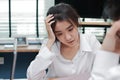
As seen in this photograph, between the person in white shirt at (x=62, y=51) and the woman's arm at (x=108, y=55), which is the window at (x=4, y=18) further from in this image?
the woman's arm at (x=108, y=55)

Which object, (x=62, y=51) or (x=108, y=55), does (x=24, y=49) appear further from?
(x=108, y=55)

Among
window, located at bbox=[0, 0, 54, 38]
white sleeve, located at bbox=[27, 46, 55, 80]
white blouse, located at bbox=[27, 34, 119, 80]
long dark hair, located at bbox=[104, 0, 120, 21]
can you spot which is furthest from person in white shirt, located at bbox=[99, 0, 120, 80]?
window, located at bbox=[0, 0, 54, 38]

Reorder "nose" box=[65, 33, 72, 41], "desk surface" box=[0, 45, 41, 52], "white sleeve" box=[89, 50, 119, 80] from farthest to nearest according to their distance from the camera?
"desk surface" box=[0, 45, 41, 52] < "nose" box=[65, 33, 72, 41] < "white sleeve" box=[89, 50, 119, 80]

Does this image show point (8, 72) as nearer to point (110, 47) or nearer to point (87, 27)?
point (87, 27)

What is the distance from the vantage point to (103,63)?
2.48ft

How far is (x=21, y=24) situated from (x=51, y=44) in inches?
100

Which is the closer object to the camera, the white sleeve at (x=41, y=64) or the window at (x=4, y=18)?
the white sleeve at (x=41, y=64)

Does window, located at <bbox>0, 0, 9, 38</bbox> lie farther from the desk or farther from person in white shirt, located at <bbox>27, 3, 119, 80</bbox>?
person in white shirt, located at <bbox>27, 3, 119, 80</bbox>

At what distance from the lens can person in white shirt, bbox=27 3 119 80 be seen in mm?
1750

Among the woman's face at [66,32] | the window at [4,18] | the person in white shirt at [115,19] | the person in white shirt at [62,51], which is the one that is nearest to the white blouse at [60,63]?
the person in white shirt at [62,51]

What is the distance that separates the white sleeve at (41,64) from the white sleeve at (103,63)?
97cm

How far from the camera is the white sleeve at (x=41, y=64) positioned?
5.70 ft

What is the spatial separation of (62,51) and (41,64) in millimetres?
200

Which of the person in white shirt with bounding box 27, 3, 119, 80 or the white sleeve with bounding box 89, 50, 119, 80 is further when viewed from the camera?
the person in white shirt with bounding box 27, 3, 119, 80
